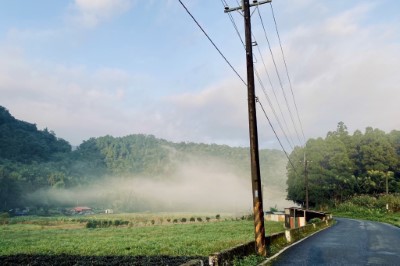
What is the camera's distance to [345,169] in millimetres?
95188

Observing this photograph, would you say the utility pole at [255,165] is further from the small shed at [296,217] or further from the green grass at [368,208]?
the green grass at [368,208]

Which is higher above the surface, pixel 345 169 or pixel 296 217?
pixel 345 169

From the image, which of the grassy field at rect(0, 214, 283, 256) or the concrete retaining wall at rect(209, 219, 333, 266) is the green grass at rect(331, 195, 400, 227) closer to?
the grassy field at rect(0, 214, 283, 256)

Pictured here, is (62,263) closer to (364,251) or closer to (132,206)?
(364,251)

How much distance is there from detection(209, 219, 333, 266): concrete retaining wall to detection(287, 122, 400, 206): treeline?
63740mm

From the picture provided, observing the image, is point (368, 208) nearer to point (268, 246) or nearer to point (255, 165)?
point (268, 246)

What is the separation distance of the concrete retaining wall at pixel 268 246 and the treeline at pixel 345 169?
63740 mm

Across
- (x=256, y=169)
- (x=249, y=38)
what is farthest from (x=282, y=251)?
(x=249, y=38)

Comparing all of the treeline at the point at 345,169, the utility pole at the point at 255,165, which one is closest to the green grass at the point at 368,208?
the treeline at the point at 345,169

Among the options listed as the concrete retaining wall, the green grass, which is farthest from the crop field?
the green grass

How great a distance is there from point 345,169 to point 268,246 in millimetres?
84833

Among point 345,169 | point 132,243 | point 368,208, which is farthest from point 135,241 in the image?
point 345,169

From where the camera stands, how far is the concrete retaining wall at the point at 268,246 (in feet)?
39.6

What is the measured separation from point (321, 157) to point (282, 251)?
8240 centimetres
